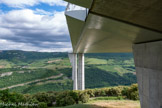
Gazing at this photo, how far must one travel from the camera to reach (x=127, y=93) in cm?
2336

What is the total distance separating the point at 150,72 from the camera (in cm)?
725

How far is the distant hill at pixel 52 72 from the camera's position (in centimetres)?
4344

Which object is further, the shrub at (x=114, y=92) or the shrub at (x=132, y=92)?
the shrub at (x=114, y=92)

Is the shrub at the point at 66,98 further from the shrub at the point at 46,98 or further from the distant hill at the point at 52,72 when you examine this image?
the distant hill at the point at 52,72

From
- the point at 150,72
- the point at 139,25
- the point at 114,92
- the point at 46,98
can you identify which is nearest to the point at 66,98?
the point at 46,98

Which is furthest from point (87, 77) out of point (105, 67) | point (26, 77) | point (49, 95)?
point (49, 95)

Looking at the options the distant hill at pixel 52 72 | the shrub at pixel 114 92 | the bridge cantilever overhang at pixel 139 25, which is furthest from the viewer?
the distant hill at pixel 52 72

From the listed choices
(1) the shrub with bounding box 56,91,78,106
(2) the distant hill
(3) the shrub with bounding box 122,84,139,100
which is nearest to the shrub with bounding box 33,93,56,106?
(1) the shrub with bounding box 56,91,78,106

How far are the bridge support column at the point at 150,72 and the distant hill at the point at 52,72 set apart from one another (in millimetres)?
36146

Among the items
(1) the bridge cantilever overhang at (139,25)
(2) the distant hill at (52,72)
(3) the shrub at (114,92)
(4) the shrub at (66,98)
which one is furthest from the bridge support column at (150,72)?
(2) the distant hill at (52,72)

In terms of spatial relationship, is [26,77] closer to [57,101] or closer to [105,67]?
[57,101]

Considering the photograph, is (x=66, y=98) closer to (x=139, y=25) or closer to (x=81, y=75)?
Result: (x=81, y=75)

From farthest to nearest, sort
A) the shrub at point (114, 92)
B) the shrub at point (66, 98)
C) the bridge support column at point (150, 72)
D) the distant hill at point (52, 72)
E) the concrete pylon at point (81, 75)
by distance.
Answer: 1. the distant hill at point (52, 72)
2. the concrete pylon at point (81, 75)
3. the shrub at point (114, 92)
4. the shrub at point (66, 98)
5. the bridge support column at point (150, 72)

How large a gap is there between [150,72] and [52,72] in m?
55.9
